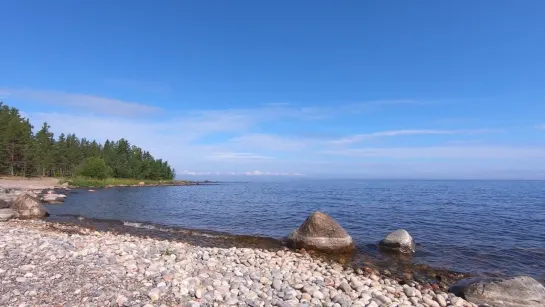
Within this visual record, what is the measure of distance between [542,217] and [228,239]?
29942 mm

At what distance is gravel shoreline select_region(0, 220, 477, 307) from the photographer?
23.8 ft

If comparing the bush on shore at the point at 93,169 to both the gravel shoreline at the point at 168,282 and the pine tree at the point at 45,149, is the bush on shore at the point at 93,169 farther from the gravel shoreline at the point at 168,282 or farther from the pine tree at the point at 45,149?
the gravel shoreline at the point at 168,282

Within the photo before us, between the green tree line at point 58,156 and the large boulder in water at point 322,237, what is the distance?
79.3m

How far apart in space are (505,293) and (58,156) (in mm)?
108639

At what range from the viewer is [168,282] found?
27.2 feet

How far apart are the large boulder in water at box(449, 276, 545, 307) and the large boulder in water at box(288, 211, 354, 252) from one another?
22.0ft

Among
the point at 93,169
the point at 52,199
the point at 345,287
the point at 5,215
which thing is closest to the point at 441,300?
the point at 345,287

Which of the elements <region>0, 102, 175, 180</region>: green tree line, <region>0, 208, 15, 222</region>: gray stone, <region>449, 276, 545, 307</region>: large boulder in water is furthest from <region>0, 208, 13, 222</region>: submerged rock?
<region>0, 102, 175, 180</region>: green tree line

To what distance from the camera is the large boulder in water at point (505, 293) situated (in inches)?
395

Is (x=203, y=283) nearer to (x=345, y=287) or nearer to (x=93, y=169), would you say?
(x=345, y=287)

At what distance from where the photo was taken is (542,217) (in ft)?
100

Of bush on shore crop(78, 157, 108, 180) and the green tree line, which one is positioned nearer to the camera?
the green tree line

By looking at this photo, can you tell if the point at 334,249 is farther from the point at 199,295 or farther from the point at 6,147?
the point at 6,147

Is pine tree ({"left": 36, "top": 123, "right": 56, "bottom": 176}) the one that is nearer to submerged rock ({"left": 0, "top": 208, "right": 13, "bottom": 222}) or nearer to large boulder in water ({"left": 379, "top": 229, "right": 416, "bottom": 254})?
submerged rock ({"left": 0, "top": 208, "right": 13, "bottom": 222})
